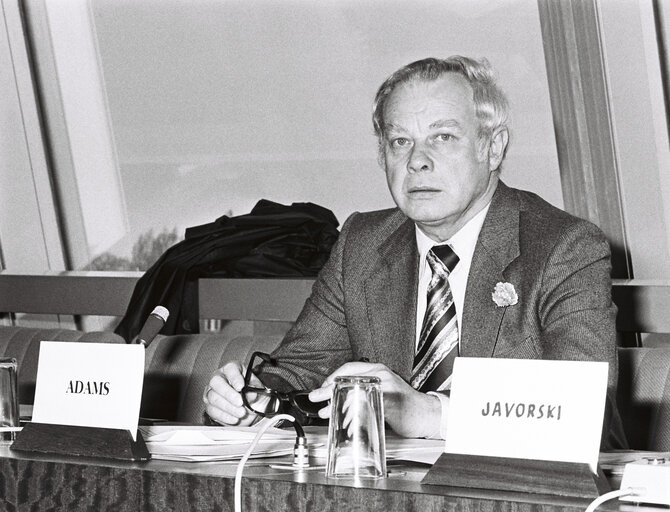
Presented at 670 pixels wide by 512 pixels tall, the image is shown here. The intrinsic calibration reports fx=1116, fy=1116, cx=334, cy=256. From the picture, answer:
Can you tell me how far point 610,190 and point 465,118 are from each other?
1.97 m

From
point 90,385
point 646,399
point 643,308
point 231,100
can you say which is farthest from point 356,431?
point 231,100

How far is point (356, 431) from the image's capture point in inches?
51.9

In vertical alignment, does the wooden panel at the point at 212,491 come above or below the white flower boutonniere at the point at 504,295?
below

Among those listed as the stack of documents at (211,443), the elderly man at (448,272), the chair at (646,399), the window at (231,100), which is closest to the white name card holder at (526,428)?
the stack of documents at (211,443)

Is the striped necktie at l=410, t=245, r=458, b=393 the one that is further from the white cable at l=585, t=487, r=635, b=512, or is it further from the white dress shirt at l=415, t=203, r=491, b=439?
the white cable at l=585, t=487, r=635, b=512

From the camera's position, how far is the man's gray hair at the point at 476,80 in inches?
89.2

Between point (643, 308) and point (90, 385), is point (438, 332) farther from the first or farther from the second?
point (643, 308)

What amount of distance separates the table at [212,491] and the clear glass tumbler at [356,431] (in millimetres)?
27

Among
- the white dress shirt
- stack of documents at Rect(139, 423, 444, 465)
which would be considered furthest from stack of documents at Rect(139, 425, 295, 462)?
the white dress shirt

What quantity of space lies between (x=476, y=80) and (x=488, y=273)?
40cm

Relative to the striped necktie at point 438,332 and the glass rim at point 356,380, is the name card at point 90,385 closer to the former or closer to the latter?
the glass rim at point 356,380

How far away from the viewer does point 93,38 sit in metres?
5.46

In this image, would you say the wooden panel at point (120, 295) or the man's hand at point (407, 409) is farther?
the wooden panel at point (120, 295)

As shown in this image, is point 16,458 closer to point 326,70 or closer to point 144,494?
point 144,494
